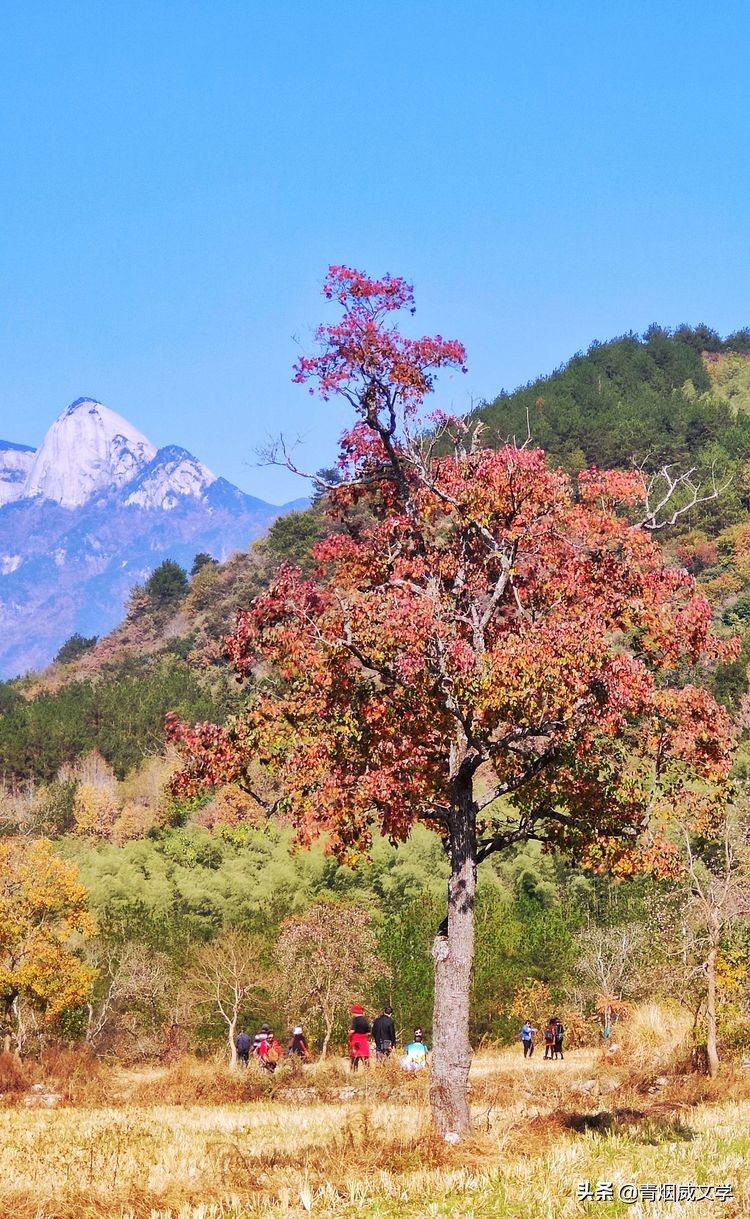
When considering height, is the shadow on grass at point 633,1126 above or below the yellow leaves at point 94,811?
below

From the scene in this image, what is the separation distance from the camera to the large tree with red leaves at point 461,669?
42.1ft

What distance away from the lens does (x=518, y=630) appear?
14.2m

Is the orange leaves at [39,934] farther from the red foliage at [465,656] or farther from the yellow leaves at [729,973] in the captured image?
the red foliage at [465,656]

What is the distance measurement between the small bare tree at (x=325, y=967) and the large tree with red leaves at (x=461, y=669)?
23599 mm

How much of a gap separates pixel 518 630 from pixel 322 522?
109m

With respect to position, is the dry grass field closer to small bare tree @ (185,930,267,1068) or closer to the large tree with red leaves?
the large tree with red leaves

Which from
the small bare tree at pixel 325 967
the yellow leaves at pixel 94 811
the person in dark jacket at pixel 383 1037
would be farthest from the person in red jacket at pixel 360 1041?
the yellow leaves at pixel 94 811

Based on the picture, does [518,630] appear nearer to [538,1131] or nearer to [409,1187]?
[538,1131]

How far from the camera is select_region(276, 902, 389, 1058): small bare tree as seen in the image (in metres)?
37.5

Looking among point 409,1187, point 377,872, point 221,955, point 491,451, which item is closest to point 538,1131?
point 409,1187

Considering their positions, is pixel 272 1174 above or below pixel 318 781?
below

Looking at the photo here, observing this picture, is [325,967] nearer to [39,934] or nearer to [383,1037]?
[39,934]

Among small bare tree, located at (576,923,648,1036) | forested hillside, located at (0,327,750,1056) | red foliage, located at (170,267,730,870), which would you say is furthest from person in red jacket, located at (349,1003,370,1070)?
small bare tree, located at (576,923,648,1036)

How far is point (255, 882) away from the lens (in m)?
53.9
